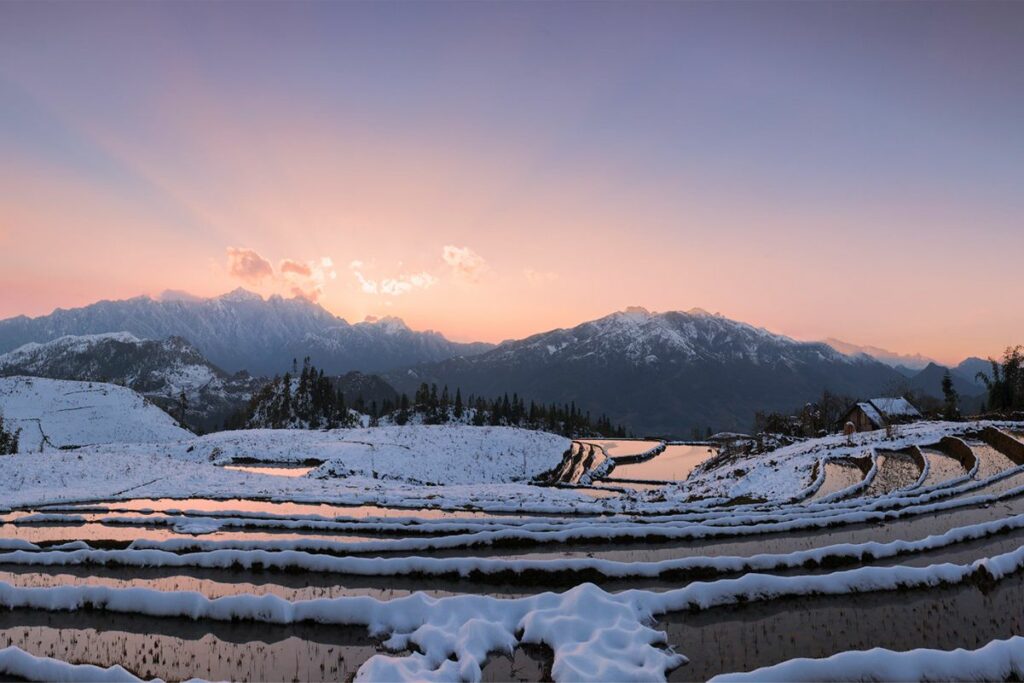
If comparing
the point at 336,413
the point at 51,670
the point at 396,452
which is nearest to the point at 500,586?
the point at 51,670

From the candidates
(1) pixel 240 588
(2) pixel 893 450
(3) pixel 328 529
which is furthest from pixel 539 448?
(1) pixel 240 588

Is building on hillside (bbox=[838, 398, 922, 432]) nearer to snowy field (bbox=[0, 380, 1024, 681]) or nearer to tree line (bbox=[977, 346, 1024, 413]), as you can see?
tree line (bbox=[977, 346, 1024, 413])

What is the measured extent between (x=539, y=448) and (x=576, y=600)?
202 ft

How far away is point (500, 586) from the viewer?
55.7ft

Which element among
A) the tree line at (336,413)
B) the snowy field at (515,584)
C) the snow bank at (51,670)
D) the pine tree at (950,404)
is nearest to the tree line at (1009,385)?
the pine tree at (950,404)

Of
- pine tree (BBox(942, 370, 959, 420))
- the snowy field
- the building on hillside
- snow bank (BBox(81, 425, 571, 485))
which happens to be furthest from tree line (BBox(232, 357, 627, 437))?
the snowy field

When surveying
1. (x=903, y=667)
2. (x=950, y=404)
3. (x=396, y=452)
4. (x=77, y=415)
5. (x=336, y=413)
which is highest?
(x=950, y=404)

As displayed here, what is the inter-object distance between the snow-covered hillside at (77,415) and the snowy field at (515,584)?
241 feet

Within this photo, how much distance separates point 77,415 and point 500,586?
120845mm

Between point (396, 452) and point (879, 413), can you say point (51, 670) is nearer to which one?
point (396, 452)

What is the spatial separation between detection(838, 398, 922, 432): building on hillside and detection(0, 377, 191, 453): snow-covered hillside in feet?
403

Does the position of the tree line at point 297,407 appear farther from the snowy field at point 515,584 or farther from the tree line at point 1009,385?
the tree line at point 1009,385

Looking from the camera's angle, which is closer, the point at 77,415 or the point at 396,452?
the point at 396,452

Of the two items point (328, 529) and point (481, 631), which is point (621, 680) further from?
point (328, 529)
